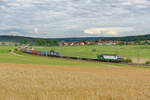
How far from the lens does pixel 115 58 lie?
79125 millimetres

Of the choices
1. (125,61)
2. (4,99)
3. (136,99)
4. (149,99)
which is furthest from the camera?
(125,61)

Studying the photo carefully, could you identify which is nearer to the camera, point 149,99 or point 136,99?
point 136,99

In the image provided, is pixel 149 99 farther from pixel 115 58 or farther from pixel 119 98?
pixel 115 58

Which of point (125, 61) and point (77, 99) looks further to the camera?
point (125, 61)

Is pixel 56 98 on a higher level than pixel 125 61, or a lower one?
higher

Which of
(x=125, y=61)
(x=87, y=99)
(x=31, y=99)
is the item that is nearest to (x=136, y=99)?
(x=87, y=99)

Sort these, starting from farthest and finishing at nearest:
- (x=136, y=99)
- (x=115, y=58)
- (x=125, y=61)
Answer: (x=115, y=58) < (x=125, y=61) < (x=136, y=99)

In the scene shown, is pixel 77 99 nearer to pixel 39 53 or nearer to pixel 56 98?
pixel 56 98

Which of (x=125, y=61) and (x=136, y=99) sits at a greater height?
(x=136, y=99)

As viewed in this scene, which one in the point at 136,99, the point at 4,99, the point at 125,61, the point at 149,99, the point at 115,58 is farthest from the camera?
the point at 115,58

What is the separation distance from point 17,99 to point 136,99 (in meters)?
4.32

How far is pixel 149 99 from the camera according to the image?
8.94m

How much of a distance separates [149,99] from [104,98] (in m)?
1.86

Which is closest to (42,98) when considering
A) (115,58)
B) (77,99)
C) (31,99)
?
(31,99)
